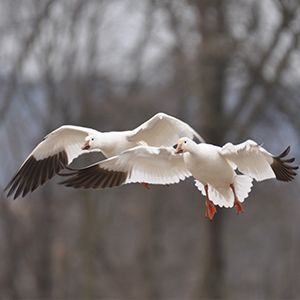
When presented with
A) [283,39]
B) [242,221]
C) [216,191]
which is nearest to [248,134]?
[283,39]

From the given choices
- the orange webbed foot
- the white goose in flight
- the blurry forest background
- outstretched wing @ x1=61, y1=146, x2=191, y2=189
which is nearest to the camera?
the white goose in flight

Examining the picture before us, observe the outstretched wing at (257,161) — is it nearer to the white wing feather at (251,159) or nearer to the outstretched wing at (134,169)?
the white wing feather at (251,159)

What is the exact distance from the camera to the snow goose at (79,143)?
5.27 metres

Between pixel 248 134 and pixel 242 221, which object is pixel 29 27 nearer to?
pixel 248 134

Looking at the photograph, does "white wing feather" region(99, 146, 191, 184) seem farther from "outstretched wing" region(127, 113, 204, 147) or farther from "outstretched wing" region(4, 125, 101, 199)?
"outstretched wing" region(4, 125, 101, 199)

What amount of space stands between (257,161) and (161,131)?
119 cm

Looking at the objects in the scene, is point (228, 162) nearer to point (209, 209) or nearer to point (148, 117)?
point (209, 209)

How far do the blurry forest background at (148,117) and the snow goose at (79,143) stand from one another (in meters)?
6.78

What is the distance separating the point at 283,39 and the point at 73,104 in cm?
570

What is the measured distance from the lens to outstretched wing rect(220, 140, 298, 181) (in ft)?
14.8

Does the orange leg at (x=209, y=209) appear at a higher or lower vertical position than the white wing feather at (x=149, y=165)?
lower

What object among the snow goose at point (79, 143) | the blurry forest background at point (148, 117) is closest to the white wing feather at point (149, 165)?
the snow goose at point (79, 143)

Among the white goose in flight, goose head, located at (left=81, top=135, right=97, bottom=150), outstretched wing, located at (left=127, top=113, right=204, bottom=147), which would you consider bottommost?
the white goose in flight

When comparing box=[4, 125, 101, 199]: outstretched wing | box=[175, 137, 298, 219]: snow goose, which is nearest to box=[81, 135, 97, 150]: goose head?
box=[4, 125, 101, 199]: outstretched wing
